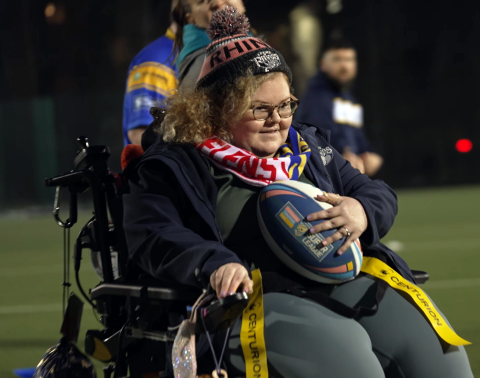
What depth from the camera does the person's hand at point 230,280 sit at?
2.29m

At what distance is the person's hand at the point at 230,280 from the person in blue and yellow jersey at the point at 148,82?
59.9 inches

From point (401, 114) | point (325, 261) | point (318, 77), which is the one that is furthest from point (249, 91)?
point (401, 114)

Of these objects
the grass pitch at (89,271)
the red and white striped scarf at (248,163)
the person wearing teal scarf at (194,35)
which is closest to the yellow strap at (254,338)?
the red and white striped scarf at (248,163)

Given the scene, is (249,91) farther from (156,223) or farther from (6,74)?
(6,74)

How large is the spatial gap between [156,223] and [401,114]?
13.7 meters

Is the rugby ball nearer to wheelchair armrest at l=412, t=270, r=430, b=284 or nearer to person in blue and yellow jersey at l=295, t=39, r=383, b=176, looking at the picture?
wheelchair armrest at l=412, t=270, r=430, b=284

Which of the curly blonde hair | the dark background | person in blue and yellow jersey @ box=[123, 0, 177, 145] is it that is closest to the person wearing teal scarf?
person in blue and yellow jersey @ box=[123, 0, 177, 145]

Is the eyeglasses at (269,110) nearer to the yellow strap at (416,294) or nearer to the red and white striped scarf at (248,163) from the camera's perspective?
the red and white striped scarf at (248,163)

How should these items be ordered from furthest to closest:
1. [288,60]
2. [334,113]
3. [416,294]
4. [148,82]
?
[288,60] → [334,113] → [148,82] → [416,294]

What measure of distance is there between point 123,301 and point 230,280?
656 millimetres

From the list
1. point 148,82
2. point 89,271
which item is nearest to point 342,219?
point 148,82

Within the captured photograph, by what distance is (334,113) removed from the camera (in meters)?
6.40

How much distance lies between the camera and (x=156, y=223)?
2574 millimetres

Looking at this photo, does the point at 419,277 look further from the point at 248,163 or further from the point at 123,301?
the point at 123,301
